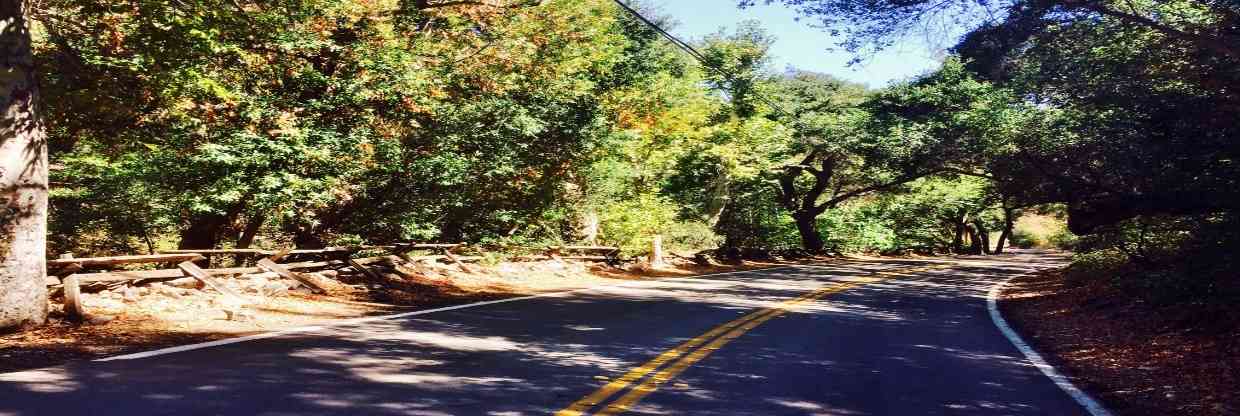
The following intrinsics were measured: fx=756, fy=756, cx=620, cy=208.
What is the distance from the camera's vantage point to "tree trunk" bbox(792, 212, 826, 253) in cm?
3931

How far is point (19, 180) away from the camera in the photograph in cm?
753

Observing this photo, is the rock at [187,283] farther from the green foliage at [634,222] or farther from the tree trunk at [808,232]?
the tree trunk at [808,232]

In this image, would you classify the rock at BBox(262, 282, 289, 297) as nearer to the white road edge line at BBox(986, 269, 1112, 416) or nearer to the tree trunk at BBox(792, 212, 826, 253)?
the white road edge line at BBox(986, 269, 1112, 416)

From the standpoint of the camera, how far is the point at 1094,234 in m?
15.5

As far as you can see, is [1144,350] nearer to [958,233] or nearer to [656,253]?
[656,253]

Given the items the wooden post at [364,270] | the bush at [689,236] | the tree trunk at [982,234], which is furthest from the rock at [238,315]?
the tree trunk at [982,234]

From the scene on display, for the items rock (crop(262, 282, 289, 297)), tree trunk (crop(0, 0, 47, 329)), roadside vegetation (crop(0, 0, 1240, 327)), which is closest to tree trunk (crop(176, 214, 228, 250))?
roadside vegetation (crop(0, 0, 1240, 327))

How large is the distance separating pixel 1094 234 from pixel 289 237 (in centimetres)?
1810

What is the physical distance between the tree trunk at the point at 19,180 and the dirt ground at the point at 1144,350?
33.0 ft

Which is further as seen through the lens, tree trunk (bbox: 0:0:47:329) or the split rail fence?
the split rail fence

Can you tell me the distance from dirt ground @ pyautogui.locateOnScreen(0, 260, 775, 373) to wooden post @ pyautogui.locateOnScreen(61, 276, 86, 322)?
87mm

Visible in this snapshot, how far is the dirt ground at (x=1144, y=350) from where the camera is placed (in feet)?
21.1

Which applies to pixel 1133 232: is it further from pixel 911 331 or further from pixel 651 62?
pixel 651 62

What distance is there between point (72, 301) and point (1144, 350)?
12.0 meters
